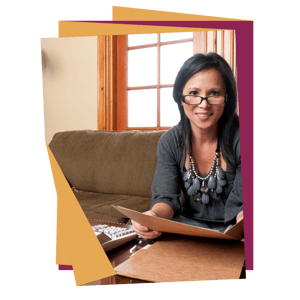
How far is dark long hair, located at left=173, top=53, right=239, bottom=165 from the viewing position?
965mm

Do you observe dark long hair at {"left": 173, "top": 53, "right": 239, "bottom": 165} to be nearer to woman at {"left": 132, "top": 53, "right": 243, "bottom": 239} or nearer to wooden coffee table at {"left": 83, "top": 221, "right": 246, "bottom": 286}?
woman at {"left": 132, "top": 53, "right": 243, "bottom": 239}

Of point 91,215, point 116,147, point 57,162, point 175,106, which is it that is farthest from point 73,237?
point 175,106

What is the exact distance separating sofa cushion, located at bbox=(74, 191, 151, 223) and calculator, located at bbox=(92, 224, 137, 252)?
0.27ft

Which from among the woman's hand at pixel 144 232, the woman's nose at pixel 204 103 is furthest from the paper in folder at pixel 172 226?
the woman's nose at pixel 204 103

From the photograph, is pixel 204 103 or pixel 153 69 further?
pixel 153 69

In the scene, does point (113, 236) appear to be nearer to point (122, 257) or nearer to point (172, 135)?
point (122, 257)

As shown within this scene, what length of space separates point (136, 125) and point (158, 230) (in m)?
0.41

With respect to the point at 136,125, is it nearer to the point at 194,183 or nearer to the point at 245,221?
the point at 194,183

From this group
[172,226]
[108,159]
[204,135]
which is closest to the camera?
[172,226]

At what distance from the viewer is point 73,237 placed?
1.10m

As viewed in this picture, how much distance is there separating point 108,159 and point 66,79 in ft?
1.16

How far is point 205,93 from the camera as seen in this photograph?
98 cm

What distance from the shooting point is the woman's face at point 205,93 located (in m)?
0.97

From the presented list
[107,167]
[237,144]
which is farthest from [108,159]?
[237,144]
